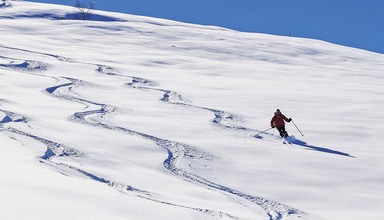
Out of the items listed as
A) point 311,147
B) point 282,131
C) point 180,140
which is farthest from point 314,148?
point 180,140

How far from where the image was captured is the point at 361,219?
788 cm

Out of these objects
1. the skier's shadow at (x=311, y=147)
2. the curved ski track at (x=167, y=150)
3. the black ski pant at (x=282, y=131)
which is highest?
the black ski pant at (x=282, y=131)

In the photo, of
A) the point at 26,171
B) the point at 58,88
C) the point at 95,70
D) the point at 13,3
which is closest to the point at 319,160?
the point at 26,171

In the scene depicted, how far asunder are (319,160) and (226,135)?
7.73 feet

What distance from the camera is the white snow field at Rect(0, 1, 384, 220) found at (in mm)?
7566

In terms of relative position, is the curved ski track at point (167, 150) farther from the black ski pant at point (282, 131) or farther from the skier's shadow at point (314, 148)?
the skier's shadow at point (314, 148)

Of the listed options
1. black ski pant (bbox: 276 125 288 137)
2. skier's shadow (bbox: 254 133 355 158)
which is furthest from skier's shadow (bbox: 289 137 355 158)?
black ski pant (bbox: 276 125 288 137)

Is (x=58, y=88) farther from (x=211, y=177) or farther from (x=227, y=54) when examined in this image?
(x=227, y=54)

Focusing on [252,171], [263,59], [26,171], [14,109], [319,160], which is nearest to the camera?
[26,171]

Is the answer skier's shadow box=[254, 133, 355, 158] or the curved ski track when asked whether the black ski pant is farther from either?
the curved ski track

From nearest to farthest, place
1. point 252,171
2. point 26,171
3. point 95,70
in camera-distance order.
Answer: point 26,171 < point 252,171 < point 95,70

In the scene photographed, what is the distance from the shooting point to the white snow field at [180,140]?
7566 millimetres

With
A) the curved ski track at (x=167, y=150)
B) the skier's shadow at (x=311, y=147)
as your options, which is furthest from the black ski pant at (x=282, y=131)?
the curved ski track at (x=167, y=150)

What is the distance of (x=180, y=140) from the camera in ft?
39.2
